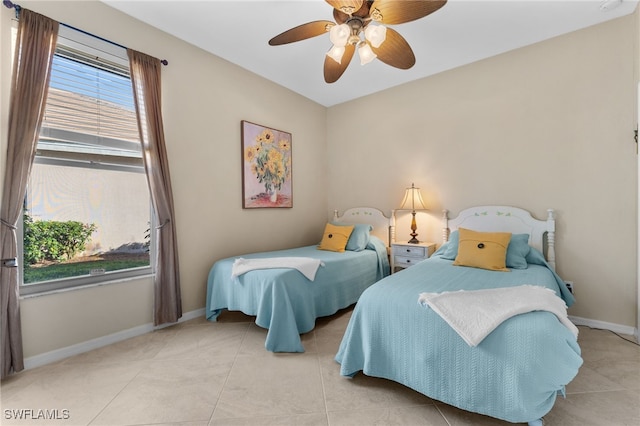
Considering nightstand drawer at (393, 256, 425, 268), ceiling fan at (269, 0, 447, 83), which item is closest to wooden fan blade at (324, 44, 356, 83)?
ceiling fan at (269, 0, 447, 83)

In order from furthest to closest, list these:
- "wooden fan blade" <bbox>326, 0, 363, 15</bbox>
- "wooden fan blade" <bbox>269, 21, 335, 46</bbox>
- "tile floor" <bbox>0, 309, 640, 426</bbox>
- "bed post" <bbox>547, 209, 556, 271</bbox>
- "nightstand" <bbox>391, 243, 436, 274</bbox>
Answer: "nightstand" <bbox>391, 243, 436, 274</bbox> → "bed post" <bbox>547, 209, 556, 271</bbox> → "wooden fan blade" <bbox>269, 21, 335, 46</bbox> → "wooden fan blade" <bbox>326, 0, 363, 15</bbox> → "tile floor" <bbox>0, 309, 640, 426</bbox>

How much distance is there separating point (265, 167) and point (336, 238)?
126cm

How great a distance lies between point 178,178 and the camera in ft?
9.32

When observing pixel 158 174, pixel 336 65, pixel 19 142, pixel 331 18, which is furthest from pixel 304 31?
pixel 19 142

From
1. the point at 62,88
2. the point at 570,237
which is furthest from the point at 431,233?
the point at 62,88

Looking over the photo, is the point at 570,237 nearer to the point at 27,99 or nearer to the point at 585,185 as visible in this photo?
the point at 585,185

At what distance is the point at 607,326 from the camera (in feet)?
8.42

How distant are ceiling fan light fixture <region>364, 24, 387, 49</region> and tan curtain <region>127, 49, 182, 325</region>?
76.0 inches

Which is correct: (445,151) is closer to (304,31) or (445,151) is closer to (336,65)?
(336,65)

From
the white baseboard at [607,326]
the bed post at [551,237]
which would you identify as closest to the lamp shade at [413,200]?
the bed post at [551,237]

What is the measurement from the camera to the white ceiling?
237 cm

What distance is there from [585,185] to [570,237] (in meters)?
0.49

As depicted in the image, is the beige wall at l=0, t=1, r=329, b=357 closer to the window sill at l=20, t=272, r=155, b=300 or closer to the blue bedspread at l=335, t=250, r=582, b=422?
the window sill at l=20, t=272, r=155, b=300

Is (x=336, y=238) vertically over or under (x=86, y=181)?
under
